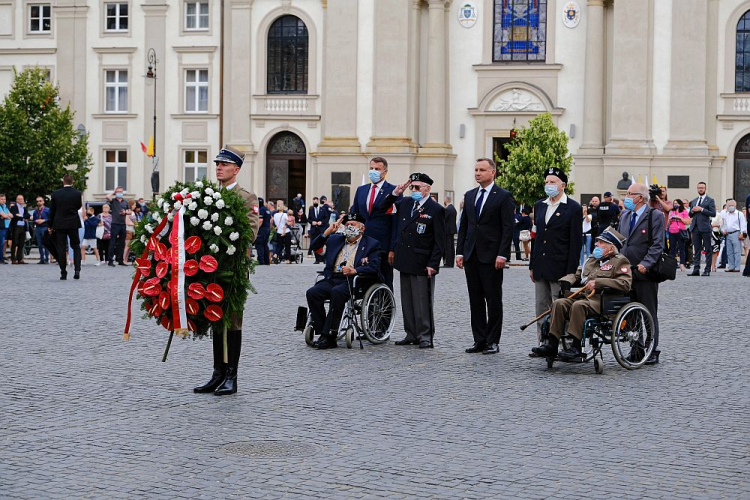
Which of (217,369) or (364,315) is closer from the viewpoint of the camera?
(217,369)

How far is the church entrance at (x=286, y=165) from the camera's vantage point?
1892 inches

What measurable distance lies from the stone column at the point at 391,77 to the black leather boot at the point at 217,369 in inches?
1372

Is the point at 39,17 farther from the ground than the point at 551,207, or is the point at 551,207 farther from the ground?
the point at 39,17

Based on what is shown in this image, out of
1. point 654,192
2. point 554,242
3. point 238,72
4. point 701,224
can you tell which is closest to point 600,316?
point 554,242

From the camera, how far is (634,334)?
12.7 meters

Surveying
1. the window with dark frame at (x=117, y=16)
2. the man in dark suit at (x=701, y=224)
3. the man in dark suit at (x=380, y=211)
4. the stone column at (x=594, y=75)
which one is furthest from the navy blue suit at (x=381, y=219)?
the window with dark frame at (x=117, y=16)

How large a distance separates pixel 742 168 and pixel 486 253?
32.5 m

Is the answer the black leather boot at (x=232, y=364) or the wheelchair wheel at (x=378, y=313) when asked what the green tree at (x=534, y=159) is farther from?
the black leather boot at (x=232, y=364)

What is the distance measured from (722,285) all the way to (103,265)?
50.3 feet

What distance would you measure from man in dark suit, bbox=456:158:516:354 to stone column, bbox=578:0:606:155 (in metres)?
31.3

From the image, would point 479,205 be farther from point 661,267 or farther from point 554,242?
point 661,267

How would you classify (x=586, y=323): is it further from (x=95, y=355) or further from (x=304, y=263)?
(x=304, y=263)

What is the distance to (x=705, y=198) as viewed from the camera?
2905 cm

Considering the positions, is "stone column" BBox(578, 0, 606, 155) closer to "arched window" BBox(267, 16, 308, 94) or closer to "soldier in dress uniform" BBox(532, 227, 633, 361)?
"arched window" BBox(267, 16, 308, 94)
